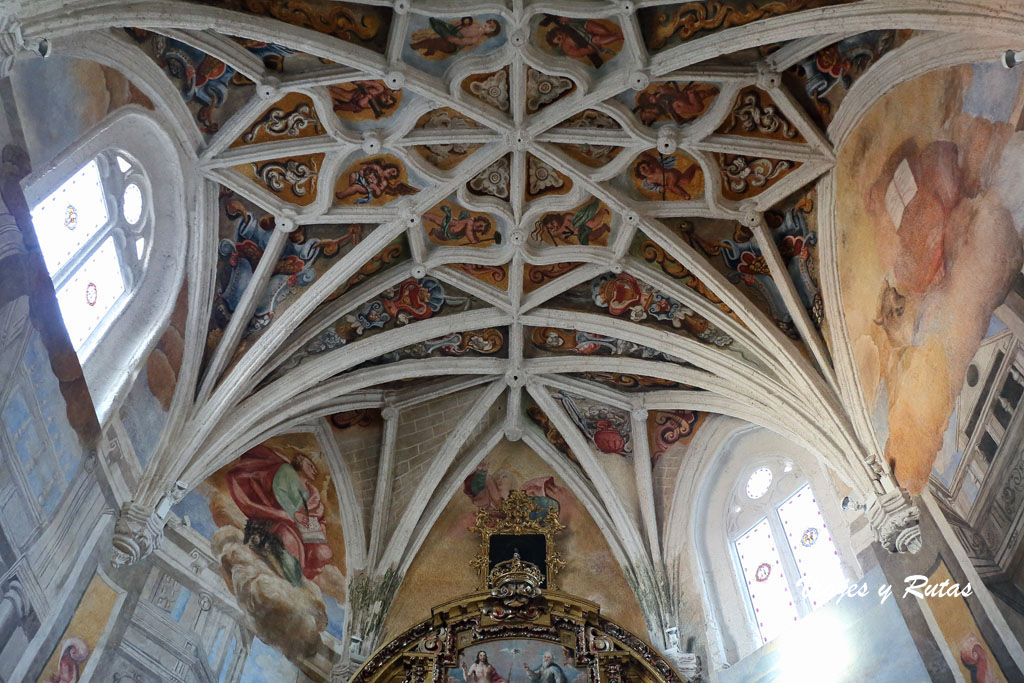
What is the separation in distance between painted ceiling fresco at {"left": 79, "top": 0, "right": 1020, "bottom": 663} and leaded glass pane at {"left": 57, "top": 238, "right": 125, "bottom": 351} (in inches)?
48.7

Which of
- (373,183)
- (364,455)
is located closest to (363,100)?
(373,183)

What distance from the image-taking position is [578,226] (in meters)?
13.7

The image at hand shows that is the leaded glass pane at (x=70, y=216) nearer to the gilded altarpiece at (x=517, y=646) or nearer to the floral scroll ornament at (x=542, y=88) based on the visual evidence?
the floral scroll ornament at (x=542, y=88)

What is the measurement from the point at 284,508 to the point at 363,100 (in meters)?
5.88

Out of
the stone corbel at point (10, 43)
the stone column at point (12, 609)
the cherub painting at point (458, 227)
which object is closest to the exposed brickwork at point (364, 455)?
the cherub painting at point (458, 227)

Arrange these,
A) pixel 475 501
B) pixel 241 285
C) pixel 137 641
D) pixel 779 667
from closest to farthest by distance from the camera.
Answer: pixel 137 641 < pixel 779 667 < pixel 241 285 < pixel 475 501

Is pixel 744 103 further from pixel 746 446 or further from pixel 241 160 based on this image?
pixel 241 160

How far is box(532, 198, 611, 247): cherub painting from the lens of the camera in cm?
1351

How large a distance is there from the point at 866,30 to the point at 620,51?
9.57ft

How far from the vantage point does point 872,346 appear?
11.3m

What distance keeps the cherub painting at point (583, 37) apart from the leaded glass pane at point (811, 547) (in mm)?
6200

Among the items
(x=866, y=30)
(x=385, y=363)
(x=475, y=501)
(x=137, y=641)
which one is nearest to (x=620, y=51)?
(x=866, y=30)

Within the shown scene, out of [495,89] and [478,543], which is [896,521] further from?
[495,89]

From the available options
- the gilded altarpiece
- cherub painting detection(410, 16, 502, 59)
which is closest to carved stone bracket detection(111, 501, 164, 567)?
the gilded altarpiece
